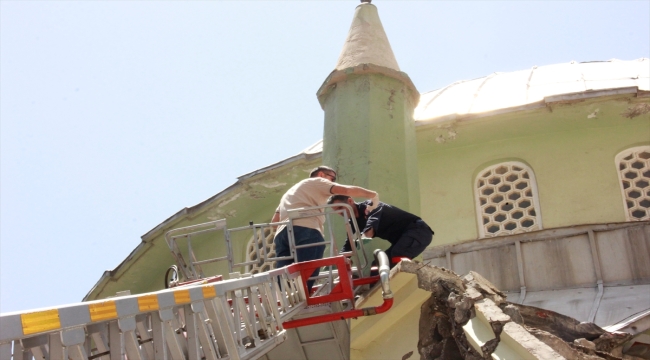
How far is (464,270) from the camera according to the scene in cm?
1059

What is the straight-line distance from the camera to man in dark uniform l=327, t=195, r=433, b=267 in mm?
7750

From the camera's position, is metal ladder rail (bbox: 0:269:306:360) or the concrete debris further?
the concrete debris

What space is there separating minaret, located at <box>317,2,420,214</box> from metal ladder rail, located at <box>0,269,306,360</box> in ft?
11.2

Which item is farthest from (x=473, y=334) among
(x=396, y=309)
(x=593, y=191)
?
(x=593, y=191)

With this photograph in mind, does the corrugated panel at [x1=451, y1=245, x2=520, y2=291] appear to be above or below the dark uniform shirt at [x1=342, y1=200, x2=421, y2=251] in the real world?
below

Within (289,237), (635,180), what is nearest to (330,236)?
(289,237)

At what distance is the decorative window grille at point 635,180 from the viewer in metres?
10.7

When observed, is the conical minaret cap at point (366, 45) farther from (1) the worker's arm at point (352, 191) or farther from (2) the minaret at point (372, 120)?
(1) the worker's arm at point (352, 191)

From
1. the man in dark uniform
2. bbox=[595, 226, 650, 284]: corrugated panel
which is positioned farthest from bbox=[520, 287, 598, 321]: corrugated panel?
the man in dark uniform

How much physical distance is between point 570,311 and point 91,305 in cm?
686

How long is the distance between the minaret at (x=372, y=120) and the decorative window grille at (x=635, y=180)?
117 inches

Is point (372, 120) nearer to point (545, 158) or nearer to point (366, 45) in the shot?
point (366, 45)

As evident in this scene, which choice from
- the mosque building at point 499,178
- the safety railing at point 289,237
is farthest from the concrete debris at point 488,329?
the mosque building at point 499,178

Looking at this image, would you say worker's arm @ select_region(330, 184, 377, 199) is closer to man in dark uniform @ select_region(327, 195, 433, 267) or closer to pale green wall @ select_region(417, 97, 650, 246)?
man in dark uniform @ select_region(327, 195, 433, 267)
